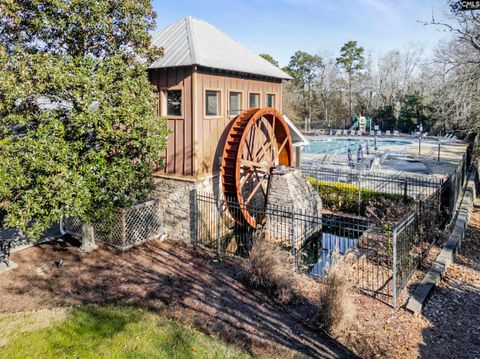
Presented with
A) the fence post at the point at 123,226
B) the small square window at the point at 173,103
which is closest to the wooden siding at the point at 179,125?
the small square window at the point at 173,103

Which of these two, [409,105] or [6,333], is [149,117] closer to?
[6,333]

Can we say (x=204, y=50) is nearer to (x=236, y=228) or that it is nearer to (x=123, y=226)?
(x=123, y=226)

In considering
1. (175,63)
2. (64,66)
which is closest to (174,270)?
(64,66)

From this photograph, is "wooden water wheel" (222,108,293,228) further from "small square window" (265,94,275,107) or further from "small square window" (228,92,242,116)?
"small square window" (265,94,275,107)

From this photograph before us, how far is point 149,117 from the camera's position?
24.4 feet

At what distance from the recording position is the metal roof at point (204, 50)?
29.0 ft

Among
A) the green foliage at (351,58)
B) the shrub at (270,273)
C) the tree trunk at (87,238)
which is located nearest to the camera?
the shrub at (270,273)

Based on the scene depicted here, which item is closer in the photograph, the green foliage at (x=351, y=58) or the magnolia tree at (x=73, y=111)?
the magnolia tree at (x=73, y=111)

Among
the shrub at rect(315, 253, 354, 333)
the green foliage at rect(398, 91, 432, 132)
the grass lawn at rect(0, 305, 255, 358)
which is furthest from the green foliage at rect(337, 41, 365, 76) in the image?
the grass lawn at rect(0, 305, 255, 358)

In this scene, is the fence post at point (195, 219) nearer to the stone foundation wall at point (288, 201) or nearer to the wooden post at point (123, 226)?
the wooden post at point (123, 226)

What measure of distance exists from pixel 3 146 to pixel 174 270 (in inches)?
144

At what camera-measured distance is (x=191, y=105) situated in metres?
8.82

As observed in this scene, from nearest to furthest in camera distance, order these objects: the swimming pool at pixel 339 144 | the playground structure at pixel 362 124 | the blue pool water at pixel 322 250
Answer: the blue pool water at pixel 322 250 < the swimming pool at pixel 339 144 < the playground structure at pixel 362 124

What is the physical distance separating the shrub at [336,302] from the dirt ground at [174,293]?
20 centimetres
